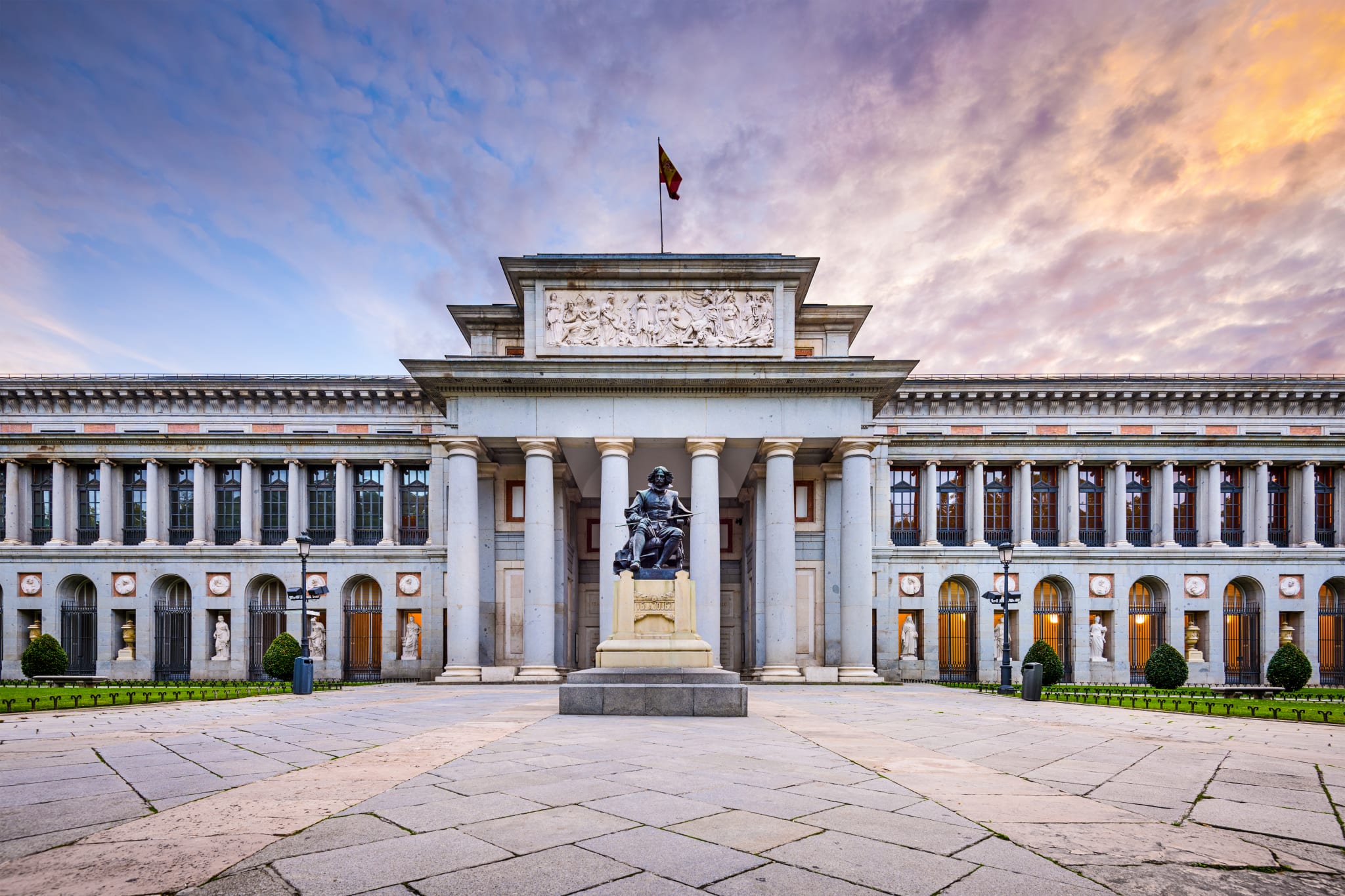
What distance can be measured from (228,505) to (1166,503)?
161ft

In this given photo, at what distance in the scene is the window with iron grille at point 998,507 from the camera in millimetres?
40406

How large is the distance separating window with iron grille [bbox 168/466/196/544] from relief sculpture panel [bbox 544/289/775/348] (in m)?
23.0

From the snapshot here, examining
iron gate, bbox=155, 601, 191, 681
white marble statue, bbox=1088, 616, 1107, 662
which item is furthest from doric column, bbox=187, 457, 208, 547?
white marble statue, bbox=1088, 616, 1107, 662

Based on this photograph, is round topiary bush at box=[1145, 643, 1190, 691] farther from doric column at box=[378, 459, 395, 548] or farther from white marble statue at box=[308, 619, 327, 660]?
white marble statue at box=[308, 619, 327, 660]

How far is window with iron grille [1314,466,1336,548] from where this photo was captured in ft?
132

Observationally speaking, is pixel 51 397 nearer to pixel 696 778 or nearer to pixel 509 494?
pixel 509 494

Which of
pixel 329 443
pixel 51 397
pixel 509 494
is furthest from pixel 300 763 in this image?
pixel 51 397

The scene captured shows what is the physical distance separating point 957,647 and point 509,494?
24.3 m

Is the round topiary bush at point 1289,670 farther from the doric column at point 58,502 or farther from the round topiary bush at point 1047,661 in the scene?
the doric column at point 58,502

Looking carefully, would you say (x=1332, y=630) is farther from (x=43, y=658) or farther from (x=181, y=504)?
(x=43, y=658)

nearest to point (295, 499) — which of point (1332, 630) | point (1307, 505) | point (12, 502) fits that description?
point (12, 502)

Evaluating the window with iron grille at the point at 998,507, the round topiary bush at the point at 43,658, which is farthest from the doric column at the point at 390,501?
the window with iron grille at the point at 998,507

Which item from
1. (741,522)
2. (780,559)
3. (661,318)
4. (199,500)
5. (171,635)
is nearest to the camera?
(780,559)

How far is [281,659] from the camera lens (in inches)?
1195
